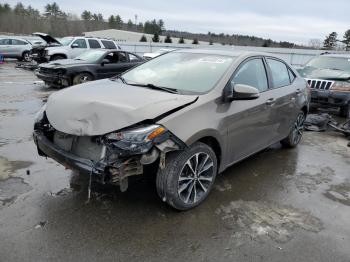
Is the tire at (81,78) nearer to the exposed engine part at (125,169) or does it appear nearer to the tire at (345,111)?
the tire at (345,111)

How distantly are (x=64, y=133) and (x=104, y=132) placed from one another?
57 centimetres

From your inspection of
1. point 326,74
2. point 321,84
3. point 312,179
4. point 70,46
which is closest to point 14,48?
point 70,46

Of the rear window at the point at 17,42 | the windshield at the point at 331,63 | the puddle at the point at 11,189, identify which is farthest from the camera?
the rear window at the point at 17,42

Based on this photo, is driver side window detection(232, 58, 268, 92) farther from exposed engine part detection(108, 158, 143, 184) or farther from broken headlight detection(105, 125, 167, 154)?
exposed engine part detection(108, 158, 143, 184)

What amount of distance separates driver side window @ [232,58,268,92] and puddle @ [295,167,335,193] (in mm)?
1366

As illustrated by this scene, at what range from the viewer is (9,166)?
4598 mm

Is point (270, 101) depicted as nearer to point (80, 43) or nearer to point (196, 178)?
point (196, 178)

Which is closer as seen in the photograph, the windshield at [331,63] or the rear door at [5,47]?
the windshield at [331,63]

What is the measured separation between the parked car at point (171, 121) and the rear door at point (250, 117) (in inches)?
0.5

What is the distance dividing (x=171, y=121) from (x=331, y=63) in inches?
348

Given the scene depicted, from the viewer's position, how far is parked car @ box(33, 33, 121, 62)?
57.3ft

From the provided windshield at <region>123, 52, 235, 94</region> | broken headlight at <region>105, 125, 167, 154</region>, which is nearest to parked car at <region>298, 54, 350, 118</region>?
windshield at <region>123, 52, 235, 94</region>

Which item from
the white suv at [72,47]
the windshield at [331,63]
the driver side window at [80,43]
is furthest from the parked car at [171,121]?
the driver side window at [80,43]

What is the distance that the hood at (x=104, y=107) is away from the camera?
3.21 metres
